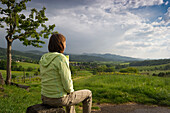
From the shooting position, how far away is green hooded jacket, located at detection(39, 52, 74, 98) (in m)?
2.86

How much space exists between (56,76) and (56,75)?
0.08 ft

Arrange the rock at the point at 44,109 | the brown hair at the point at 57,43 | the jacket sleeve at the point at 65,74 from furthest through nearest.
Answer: the brown hair at the point at 57,43 < the rock at the point at 44,109 < the jacket sleeve at the point at 65,74

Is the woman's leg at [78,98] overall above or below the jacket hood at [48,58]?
below

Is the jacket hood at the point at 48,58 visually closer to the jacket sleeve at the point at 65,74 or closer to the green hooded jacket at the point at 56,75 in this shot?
the green hooded jacket at the point at 56,75

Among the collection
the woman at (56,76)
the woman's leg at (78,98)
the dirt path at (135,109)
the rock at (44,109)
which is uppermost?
the woman at (56,76)

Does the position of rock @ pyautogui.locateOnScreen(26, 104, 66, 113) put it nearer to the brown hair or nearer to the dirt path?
the brown hair

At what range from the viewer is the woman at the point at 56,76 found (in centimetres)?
288

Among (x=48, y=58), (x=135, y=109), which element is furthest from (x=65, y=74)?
(x=135, y=109)

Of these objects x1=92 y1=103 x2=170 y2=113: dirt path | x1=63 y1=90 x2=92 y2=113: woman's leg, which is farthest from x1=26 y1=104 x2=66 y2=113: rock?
x1=92 y1=103 x2=170 y2=113: dirt path

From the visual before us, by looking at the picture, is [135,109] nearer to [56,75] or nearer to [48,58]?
[56,75]

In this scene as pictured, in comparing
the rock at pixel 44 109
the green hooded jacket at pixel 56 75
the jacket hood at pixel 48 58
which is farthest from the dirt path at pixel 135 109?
the jacket hood at pixel 48 58

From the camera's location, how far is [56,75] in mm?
2941

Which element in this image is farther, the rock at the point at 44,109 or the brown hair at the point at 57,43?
the brown hair at the point at 57,43

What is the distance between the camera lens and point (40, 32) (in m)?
14.8
